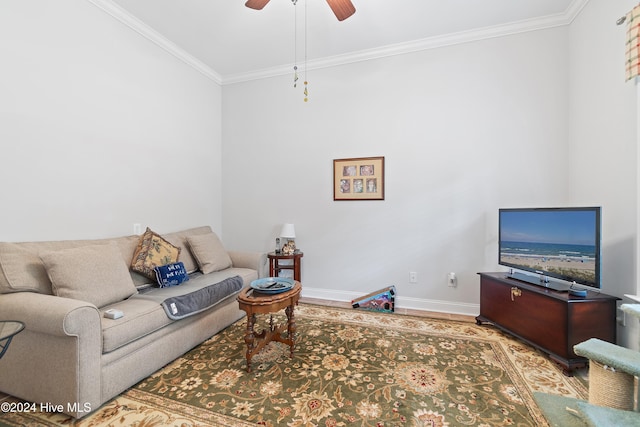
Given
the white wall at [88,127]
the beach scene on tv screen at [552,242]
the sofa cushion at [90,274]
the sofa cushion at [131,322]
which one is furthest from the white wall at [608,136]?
the white wall at [88,127]

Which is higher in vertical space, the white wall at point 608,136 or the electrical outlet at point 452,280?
the white wall at point 608,136

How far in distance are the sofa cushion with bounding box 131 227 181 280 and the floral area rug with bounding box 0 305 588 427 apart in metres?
0.82

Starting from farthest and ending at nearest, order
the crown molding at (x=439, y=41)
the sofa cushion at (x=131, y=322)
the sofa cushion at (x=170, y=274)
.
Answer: the crown molding at (x=439, y=41)
the sofa cushion at (x=170, y=274)
the sofa cushion at (x=131, y=322)

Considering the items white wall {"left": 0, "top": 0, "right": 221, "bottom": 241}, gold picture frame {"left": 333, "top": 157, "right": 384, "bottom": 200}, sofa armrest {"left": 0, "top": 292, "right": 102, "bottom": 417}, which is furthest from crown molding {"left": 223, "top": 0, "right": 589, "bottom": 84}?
sofa armrest {"left": 0, "top": 292, "right": 102, "bottom": 417}

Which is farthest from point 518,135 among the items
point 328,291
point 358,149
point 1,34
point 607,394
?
point 1,34

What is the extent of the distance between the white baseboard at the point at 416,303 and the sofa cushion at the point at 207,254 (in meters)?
1.23

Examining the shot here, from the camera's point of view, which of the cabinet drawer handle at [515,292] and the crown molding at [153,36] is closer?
the cabinet drawer handle at [515,292]

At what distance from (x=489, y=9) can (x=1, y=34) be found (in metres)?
3.94

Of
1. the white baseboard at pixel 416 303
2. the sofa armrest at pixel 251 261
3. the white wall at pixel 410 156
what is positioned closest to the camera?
the white wall at pixel 410 156

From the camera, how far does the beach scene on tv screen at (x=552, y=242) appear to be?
2.04 meters

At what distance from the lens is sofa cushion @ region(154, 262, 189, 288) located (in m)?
2.43

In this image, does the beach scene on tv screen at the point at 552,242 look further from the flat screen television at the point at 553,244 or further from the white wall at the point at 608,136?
the white wall at the point at 608,136

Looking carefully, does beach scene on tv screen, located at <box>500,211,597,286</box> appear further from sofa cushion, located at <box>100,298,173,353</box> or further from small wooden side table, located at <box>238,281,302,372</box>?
sofa cushion, located at <box>100,298,173,353</box>

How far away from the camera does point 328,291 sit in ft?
11.7
